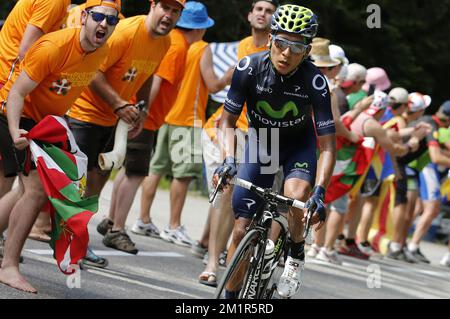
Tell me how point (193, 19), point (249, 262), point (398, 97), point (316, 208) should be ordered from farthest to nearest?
point (398, 97)
point (193, 19)
point (249, 262)
point (316, 208)

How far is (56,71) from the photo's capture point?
8.55 meters

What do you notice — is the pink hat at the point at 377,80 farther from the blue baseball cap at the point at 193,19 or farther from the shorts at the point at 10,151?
the shorts at the point at 10,151

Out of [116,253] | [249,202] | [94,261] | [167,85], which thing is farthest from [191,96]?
[249,202]

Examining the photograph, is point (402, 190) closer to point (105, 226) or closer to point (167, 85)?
point (167, 85)

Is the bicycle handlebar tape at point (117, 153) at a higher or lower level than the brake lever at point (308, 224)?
lower

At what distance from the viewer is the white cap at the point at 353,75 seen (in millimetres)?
14594

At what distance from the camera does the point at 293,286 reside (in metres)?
8.38

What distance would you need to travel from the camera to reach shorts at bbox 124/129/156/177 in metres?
11.9

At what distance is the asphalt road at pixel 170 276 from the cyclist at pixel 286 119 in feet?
4.45

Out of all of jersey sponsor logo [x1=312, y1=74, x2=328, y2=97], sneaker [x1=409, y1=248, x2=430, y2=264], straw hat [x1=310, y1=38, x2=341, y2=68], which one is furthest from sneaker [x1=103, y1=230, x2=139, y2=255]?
sneaker [x1=409, y1=248, x2=430, y2=264]

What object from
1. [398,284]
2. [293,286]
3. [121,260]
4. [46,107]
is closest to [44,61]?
[46,107]

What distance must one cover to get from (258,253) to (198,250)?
4972 mm

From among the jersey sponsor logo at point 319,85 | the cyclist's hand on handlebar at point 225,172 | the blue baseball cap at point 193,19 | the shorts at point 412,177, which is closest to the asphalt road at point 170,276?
the shorts at point 412,177

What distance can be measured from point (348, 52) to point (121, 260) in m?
17.2
